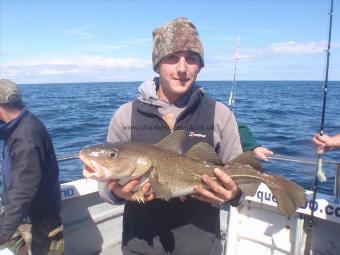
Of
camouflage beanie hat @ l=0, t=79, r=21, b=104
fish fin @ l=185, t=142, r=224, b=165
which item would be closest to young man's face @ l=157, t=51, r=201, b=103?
fish fin @ l=185, t=142, r=224, b=165

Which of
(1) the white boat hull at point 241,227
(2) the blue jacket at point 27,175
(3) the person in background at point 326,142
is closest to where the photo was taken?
(2) the blue jacket at point 27,175

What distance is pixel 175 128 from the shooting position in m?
3.28

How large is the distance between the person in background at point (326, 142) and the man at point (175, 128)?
72.4 inches

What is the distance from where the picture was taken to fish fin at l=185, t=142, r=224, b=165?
309 centimetres

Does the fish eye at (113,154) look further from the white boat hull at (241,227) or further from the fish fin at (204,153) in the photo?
the white boat hull at (241,227)

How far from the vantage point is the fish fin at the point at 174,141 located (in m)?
3.09

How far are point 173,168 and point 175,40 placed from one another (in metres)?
1.06

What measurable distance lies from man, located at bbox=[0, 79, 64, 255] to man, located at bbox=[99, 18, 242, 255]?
144 cm

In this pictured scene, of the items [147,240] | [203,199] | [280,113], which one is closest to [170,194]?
[203,199]

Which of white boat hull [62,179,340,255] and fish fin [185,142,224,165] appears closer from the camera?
fish fin [185,142,224,165]

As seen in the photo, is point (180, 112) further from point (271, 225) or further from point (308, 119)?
point (308, 119)

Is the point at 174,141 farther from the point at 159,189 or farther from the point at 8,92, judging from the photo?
the point at 8,92

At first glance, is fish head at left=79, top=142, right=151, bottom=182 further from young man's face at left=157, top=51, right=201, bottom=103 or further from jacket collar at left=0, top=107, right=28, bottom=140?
jacket collar at left=0, top=107, right=28, bottom=140

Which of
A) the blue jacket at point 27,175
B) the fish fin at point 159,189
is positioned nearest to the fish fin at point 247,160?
the fish fin at point 159,189
